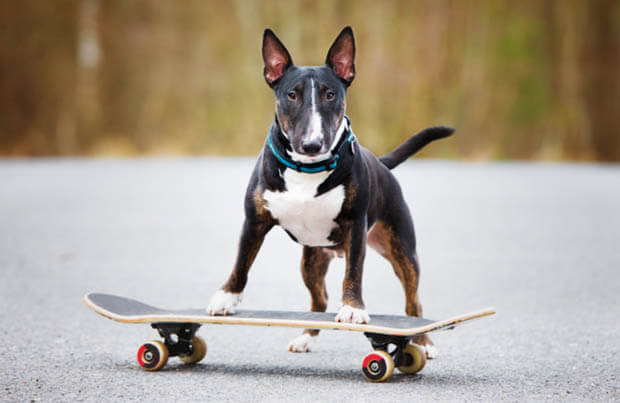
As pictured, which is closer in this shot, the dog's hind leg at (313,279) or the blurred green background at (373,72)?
the dog's hind leg at (313,279)

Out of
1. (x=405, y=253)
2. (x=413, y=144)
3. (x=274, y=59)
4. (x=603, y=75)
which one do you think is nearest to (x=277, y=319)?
(x=405, y=253)

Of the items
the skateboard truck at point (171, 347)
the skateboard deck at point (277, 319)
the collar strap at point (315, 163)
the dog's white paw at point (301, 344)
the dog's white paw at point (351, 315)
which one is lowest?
the dog's white paw at point (301, 344)

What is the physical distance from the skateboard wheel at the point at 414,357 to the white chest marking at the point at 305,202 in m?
0.66

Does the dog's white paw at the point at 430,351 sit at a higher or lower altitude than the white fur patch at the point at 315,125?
lower

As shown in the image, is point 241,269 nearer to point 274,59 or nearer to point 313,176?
point 313,176

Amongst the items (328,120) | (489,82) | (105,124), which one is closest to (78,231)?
(328,120)

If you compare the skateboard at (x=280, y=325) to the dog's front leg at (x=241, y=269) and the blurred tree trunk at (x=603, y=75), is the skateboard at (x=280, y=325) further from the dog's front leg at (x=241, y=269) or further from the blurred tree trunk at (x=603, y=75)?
the blurred tree trunk at (x=603, y=75)

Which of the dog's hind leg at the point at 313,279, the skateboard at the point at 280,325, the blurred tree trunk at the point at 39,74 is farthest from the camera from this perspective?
the blurred tree trunk at the point at 39,74

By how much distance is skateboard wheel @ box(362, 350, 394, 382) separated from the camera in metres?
3.63

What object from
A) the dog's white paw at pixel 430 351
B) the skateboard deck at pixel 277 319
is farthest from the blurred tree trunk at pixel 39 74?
the dog's white paw at pixel 430 351

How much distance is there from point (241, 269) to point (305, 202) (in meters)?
0.46

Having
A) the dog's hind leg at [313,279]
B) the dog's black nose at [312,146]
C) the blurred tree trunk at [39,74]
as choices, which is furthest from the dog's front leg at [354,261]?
the blurred tree trunk at [39,74]

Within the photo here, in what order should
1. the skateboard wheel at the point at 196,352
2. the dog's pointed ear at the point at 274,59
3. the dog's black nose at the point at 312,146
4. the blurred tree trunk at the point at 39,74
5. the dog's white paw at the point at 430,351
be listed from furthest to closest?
the blurred tree trunk at the point at 39,74 → the dog's white paw at the point at 430,351 → the skateboard wheel at the point at 196,352 → the dog's pointed ear at the point at 274,59 → the dog's black nose at the point at 312,146

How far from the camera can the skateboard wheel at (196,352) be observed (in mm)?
4008
